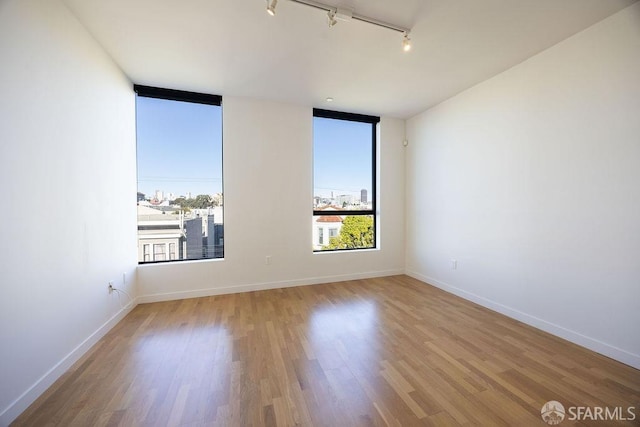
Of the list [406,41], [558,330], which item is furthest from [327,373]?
[406,41]

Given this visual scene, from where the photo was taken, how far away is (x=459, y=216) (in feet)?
11.2

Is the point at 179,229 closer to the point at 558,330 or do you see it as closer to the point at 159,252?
the point at 159,252

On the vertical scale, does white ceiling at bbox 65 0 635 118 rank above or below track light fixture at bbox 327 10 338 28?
above

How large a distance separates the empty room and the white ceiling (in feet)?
0.08

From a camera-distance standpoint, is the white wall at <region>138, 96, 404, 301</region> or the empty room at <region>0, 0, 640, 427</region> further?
the white wall at <region>138, 96, 404, 301</region>

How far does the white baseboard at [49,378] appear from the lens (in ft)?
4.54

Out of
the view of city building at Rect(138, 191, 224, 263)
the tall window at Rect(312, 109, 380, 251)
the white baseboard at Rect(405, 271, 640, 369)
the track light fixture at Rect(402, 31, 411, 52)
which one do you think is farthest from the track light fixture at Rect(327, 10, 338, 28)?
the white baseboard at Rect(405, 271, 640, 369)

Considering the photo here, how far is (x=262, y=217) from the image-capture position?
3643mm

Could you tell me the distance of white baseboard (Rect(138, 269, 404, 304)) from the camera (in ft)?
10.5

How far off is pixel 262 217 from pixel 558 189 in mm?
3429

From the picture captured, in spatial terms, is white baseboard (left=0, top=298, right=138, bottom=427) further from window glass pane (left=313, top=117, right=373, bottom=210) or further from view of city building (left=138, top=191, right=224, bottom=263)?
window glass pane (left=313, top=117, right=373, bottom=210)

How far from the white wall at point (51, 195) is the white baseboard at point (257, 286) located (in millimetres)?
623

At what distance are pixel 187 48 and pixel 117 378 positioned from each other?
286 centimetres

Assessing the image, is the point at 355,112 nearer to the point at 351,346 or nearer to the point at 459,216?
the point at 459,216
